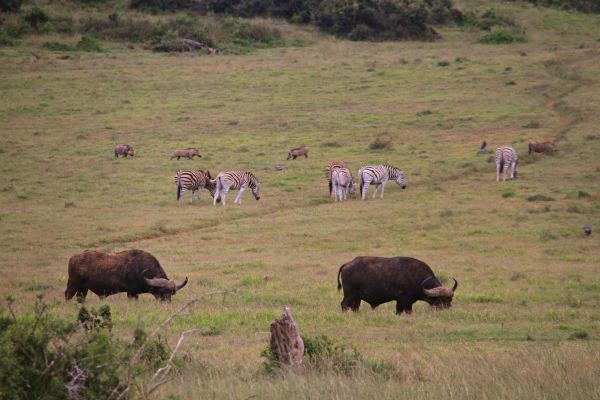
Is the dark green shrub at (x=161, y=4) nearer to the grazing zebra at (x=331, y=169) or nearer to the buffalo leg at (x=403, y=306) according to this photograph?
the grazing zebra at (x=331, y=169)

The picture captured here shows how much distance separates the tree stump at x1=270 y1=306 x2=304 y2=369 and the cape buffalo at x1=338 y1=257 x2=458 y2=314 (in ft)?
17.8

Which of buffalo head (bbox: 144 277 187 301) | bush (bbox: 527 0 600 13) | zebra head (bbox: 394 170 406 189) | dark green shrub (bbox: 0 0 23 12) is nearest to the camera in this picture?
buffalo head (bbox: 144 277 187 301)

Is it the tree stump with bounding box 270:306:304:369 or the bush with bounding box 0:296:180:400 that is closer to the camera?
the bush with bounding box 0:296:180:400

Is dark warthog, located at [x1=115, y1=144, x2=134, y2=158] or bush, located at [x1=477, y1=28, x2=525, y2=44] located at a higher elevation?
bush, located at [x1=477, y1=28, x2=525, y2=44]

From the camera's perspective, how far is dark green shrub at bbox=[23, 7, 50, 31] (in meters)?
55.9

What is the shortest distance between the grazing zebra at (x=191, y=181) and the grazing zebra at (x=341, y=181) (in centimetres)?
402

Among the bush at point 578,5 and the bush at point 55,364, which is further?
the bush at point 578,5

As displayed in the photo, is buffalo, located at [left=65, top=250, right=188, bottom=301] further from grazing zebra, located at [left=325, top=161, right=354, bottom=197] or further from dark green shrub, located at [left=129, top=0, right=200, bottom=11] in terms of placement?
dark green shrub, located at [left=129, top=0, right=200, bottom=11]

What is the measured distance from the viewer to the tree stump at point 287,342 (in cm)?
Result: 863

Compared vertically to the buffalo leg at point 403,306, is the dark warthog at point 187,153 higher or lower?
lower

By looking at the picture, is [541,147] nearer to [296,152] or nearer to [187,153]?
[296,152]

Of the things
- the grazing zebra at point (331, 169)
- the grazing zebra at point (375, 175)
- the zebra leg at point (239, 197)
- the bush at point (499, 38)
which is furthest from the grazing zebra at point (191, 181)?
the bush at point (499, 38)

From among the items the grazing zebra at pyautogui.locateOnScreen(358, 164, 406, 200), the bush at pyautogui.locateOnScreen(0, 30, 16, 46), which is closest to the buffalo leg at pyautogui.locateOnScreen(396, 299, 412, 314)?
the grazing zebra at pyautogui.locateOnScreen(358, 164, 406, 200)

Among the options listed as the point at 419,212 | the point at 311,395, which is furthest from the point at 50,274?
the point at 311,395
